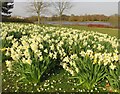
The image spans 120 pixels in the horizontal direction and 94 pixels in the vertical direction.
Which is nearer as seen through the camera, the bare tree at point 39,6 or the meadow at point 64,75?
the meadow at point 64,75

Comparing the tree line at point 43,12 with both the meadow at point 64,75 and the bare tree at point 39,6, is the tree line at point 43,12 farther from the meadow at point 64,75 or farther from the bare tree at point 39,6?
the meadow at point 64,75

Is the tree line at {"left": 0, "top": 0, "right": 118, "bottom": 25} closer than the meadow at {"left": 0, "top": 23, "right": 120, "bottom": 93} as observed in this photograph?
No

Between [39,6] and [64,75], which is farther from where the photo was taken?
[39,6]

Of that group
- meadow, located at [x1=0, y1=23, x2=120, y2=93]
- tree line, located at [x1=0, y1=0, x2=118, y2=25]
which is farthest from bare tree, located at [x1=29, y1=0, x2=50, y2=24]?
meadow, located at [x1=0, y1=23, x2=120, y2=93]

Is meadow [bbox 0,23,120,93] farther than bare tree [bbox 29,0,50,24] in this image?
No

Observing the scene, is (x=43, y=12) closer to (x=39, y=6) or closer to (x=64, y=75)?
(x=39, y=6)

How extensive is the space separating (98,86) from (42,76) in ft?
4.29

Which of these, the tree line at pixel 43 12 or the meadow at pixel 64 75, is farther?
the tree line at pixel 43 12

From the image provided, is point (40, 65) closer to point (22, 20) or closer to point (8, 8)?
point (22, 20)

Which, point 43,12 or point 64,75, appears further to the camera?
point 43,12

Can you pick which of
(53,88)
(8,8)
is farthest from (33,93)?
(8,8)

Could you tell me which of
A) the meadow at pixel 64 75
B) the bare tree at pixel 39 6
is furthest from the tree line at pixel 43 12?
the meadow at pixel 64 75

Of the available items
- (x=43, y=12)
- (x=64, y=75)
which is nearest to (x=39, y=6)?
(x=43, y=12)

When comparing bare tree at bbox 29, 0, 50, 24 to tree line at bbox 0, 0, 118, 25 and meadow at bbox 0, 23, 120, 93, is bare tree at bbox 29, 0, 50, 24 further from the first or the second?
meadow at bbox 0, 23, 120, 93
